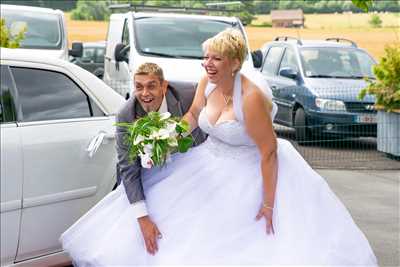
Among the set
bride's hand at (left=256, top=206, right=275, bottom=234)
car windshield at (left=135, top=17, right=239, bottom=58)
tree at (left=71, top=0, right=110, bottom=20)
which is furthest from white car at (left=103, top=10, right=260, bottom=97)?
tree at (left=71, top=0, right=110, bottom=20)

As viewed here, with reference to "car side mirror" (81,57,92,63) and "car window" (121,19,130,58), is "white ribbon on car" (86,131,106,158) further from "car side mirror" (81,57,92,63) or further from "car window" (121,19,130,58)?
"car side mirror" (81,57,92,63)

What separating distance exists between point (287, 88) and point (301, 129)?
103cm

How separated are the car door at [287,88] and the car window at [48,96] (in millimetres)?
8496

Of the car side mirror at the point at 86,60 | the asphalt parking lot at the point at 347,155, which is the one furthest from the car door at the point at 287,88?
the car side mirror at the point at 86,60

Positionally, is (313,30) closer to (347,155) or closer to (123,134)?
(347,155)

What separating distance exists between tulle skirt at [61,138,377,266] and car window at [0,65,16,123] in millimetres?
823

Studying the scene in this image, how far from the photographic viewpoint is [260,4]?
43.2 meters

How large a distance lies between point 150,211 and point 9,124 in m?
1.00

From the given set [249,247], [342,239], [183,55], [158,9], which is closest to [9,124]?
[249,247]

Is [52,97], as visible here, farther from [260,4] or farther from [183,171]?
[260,4]

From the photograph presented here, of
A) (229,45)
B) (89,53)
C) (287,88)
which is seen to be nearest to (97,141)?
(229,45)

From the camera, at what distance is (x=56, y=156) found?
14.9ft

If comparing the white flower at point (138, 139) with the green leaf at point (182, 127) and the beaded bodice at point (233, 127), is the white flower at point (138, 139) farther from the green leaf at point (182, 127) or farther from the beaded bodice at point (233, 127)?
the beaded bodice at point (233, 127)

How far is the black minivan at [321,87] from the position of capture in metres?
12.4
